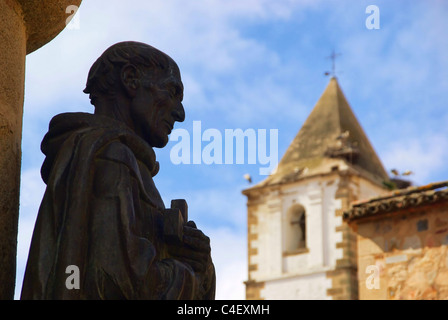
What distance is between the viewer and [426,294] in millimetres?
14172

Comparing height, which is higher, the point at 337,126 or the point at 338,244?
the point at 337,126

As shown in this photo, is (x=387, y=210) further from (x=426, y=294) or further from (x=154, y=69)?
(x=154, y=69)

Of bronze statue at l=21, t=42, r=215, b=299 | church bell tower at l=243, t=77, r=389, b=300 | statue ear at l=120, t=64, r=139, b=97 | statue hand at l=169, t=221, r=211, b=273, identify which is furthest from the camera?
church bell tower at l=243, t=77, r=389, b=300

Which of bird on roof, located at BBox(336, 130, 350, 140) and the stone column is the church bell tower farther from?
the stone column

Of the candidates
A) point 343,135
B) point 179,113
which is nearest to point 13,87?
point 179,113

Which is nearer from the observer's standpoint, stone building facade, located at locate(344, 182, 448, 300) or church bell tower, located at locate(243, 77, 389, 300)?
stone building facade, located at locate(344, 182, 448, 300)

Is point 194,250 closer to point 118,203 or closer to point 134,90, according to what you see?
point 118,203

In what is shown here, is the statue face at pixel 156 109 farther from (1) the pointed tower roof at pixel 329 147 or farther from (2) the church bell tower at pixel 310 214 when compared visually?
(1) the pointed tower roof at pixel 329 147

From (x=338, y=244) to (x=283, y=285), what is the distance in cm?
269

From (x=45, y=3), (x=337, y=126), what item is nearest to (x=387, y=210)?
(x=45, y=3)

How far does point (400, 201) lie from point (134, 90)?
11.7 metres

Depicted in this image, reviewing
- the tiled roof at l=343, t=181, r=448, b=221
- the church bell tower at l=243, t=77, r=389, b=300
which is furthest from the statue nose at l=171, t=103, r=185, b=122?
the church bell tower at l=243, t=77, r=389, b=300

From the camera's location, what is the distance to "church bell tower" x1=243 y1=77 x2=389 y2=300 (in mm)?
41469

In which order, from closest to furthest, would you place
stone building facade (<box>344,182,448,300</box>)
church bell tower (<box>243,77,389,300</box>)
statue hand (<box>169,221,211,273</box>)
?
statue hand (<box>169,221,211,273</box>) → stone building facade (<box>344,182,448,300</box>) → church bell tower (<box>243,77,389,300</box>)
